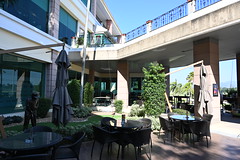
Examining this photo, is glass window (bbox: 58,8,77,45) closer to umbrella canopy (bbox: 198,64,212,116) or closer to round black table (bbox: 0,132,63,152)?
umbrella canopy (bbox: 198,64,212,116)

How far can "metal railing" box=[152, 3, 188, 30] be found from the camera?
7531 millimetres

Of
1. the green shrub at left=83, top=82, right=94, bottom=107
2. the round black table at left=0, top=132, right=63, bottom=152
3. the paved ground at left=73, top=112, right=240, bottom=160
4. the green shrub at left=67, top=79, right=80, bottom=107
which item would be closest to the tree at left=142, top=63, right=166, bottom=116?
the paved ground at left=73, top=112, right=240, bottom=160

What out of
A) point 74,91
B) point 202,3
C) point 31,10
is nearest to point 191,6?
point 202,3

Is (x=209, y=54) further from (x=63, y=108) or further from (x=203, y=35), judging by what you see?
(x=63, y=108)

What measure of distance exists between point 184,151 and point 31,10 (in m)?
10.4

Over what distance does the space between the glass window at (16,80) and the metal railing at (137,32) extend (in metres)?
6.32

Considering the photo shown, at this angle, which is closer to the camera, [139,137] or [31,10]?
[139,137]

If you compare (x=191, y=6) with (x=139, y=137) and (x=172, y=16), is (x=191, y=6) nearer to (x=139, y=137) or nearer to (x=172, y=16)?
(x=172, y=16)

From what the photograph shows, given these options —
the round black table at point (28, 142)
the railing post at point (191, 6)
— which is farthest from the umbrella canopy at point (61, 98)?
the railing post at point (191, 6)

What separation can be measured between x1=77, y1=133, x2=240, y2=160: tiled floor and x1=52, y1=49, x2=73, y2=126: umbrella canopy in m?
1.08

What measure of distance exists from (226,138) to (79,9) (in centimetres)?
1465

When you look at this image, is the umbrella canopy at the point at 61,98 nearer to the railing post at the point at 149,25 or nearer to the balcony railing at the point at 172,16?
the balcony railing at the point at 172,16

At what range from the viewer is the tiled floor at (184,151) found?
3779mm

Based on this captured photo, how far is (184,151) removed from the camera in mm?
4168
